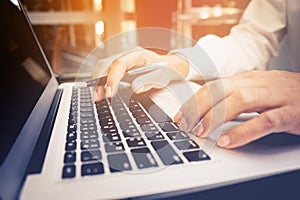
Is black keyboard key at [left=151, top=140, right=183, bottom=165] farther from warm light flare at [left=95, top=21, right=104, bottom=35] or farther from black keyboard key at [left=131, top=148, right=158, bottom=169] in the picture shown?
warm light flare at [left=95, top=21, right=104, bottom=35]

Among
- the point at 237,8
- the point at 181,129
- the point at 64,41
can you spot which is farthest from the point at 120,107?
the point at 237,8

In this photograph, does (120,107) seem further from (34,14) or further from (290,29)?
(34,14)

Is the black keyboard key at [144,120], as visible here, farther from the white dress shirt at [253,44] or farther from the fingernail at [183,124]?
the white dress shirt at [253,44]

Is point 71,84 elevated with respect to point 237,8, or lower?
lower

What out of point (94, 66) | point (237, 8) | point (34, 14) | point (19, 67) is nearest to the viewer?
point (19, 67)

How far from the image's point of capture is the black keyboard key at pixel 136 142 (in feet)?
0.75

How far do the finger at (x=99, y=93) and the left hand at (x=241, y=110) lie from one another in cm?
13

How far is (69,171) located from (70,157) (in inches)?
0.8

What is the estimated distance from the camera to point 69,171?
20 cm

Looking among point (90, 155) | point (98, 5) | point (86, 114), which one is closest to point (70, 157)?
point (90, 155)

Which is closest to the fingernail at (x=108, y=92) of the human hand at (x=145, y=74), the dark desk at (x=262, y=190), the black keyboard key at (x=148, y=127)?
Result: the human hand at (x=145, y=74)

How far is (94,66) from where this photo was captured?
0.46 meters

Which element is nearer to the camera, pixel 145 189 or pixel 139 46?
pixel 145 189

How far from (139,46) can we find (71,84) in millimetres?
128
